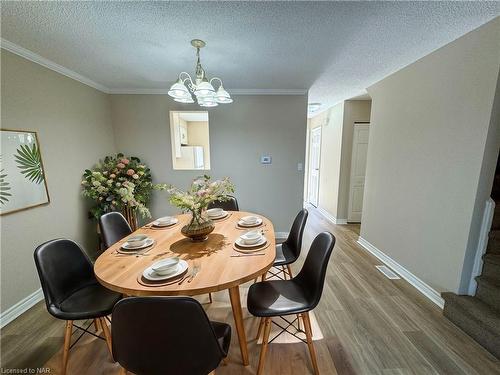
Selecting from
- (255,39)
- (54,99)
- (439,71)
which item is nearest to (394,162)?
(439,71)

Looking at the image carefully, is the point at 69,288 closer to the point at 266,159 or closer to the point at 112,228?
the point at 112,228

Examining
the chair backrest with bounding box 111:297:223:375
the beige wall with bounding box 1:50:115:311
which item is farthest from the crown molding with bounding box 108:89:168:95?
the chair backrest with bounding box 111:297:223:375

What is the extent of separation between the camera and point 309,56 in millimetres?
2111

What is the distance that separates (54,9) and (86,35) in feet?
1.03

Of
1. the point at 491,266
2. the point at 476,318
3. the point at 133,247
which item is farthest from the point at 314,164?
the point at 133,247

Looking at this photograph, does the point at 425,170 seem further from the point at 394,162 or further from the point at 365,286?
the point at 365,286

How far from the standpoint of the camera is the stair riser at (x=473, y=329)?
1499 mm

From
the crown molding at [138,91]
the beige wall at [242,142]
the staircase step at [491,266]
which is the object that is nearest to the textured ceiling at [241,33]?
the crown molding at [138,91]

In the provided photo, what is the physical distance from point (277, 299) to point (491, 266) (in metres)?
1.87

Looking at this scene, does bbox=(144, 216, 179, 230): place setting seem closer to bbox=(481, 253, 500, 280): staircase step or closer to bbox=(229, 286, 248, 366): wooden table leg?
bbox=(229, 286, 248, 366): wooden table leg

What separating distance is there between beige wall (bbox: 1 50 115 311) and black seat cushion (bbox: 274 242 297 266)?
236 cm

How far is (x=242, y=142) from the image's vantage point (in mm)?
3424

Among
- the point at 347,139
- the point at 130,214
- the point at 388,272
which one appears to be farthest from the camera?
the point at 347,139

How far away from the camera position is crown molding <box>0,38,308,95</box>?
187 centimetres
